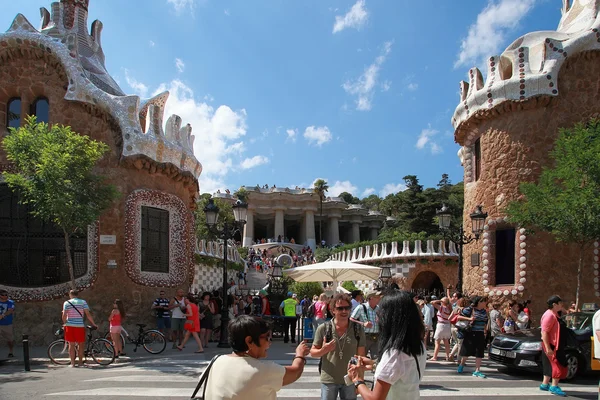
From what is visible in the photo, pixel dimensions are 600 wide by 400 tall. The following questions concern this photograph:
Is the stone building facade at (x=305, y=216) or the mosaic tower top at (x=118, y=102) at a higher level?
the mosaic tower top at (x=118, y=102)

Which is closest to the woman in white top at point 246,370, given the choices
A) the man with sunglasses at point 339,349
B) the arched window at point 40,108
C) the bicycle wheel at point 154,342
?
the man with sunglasses at point 339,349

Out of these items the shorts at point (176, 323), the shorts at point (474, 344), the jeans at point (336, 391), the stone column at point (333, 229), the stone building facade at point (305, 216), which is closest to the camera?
the jeans at point (336, 391)

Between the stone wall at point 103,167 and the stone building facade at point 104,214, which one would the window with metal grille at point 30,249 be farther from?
the stone wall at point 103,167

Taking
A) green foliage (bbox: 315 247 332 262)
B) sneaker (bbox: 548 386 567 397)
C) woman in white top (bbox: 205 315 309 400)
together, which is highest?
woman in white top (bbox: 205 315 309 400)

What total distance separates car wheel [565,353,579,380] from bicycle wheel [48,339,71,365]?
966 cm

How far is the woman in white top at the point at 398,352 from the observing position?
11.4ft

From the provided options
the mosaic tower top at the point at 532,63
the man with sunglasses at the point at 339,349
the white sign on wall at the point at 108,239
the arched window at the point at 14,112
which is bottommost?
the man with sunglasses at the point at 339,349

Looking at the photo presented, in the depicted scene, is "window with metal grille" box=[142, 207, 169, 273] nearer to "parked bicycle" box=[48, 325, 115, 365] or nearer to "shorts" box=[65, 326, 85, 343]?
"parked bicycle" box=[48, 325, 115, 365]

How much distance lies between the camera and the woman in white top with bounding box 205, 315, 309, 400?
330 cm

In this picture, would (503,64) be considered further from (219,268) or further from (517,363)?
(219,268)

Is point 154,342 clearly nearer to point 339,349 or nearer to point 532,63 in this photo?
point 339,349

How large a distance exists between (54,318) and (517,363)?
37.9 feet

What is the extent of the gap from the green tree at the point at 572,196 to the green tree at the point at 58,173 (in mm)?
11893

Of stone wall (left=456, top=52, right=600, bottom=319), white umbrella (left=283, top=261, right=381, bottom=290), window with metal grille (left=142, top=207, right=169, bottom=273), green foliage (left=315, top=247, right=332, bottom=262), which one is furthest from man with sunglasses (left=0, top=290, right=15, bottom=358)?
green foliage (left=315, top=247, right=332, bottom=262)
